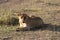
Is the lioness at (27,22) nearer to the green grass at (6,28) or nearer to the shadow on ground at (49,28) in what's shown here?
the shadow on ground at (49,28)

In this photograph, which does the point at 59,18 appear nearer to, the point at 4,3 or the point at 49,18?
the point at 49,18

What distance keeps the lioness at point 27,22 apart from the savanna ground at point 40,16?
0.24m

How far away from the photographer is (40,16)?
37.0 feet

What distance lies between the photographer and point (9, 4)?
14.5 metres

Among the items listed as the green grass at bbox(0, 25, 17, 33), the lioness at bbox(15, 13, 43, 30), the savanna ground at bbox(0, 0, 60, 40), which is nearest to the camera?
the savanna ground at bbox(0, 0, 60, 40)

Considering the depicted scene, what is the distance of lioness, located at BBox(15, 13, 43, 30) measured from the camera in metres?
9.42

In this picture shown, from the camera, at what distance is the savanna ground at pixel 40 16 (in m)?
8.75

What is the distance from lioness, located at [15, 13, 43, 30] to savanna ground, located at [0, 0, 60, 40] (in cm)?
24

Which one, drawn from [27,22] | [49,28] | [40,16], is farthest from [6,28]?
[40,16]

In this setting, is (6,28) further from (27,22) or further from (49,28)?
(49,28)

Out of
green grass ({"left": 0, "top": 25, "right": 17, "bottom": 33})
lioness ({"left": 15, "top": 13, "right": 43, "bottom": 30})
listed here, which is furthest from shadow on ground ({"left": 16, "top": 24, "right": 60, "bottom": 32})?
green grass ({"left": 0, "top": 25, "right": 17, "bottom": 33})

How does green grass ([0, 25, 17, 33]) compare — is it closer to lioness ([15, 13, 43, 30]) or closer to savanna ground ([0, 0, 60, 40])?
savanna ground ([0, 0, 60, 40])

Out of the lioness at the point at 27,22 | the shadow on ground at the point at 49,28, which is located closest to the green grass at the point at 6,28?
the lioness at the point at 27,22

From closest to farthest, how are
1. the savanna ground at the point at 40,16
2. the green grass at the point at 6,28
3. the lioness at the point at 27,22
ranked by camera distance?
the savanna ground at the point at 40,16, the green grass at the point at 6,28, the lioness at the point at 27,22
